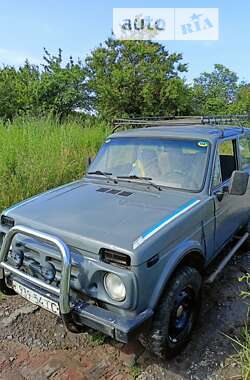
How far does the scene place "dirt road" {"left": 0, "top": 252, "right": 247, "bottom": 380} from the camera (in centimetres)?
224

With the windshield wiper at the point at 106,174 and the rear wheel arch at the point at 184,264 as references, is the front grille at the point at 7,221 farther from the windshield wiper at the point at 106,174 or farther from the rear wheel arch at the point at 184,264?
the rear wheel arch at the point at 184,264

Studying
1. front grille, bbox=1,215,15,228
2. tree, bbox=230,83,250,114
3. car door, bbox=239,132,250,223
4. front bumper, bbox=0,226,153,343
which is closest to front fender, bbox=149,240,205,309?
front bumper, bbox=0,226,153,343

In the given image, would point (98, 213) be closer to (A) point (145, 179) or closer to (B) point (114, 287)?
(B) point (114, 287)

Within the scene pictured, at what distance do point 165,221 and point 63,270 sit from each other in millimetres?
838

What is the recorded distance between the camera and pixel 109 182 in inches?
125

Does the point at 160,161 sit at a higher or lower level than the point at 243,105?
lower

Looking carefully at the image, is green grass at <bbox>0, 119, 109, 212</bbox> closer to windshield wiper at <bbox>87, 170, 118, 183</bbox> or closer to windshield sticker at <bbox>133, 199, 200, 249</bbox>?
windshield wiper at <bbox>87, 170, 118, 183</bbox>

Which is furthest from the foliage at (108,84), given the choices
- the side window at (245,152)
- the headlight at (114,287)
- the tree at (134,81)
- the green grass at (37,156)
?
the headlight at (114,287)

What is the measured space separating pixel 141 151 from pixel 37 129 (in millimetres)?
4360

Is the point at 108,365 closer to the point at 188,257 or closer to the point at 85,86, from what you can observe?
the point at 188,257

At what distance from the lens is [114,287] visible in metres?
1.99

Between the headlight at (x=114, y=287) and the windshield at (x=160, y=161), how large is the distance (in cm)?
125

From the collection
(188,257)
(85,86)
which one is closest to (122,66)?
(85,86)

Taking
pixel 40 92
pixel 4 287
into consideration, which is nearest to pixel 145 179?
pixel 4 287
